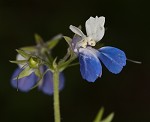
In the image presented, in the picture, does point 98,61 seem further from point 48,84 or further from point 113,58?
point 48,84

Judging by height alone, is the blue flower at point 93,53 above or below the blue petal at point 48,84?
above

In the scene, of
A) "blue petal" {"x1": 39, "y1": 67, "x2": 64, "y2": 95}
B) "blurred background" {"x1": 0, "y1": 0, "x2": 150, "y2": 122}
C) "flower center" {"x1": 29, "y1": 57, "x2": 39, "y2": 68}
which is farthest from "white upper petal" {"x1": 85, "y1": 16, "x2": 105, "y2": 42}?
"blurred background" {"x1": 0, "y1": 0, "x2": 150, "y2": 122}

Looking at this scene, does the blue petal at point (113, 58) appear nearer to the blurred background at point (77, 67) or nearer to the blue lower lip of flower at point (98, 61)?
the blue lower lip of flower at point (98, 61)

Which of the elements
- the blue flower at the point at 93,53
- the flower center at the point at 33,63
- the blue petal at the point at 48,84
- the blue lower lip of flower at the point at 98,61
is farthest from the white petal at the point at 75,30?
the blue petal at the point at 48,84

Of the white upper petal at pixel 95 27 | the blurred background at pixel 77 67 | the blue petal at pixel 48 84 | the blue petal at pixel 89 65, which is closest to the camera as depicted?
the blue petal at pixel 89 65

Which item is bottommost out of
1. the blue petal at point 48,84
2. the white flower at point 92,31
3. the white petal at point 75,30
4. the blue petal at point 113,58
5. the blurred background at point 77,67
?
the blurred background at point 77,67

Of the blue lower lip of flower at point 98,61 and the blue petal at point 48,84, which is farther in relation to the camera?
the blue petal at point 48,84
